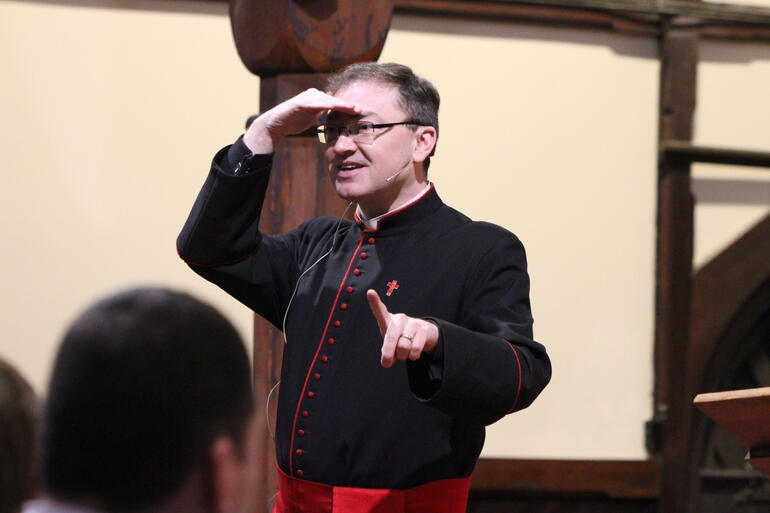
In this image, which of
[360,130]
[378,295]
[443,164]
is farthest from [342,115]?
[443,164]

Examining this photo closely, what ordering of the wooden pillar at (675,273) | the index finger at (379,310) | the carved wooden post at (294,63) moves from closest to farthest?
1. the index finger at (379,310)
2. the carved wooden post at (294,63)
3. the wooden pillar at (675,273)

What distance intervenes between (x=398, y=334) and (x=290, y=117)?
612mm

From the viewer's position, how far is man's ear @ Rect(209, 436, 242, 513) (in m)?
0.94

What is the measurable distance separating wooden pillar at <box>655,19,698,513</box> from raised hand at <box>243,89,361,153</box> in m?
2.61

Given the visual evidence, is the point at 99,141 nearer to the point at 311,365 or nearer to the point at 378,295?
the point at 311,365

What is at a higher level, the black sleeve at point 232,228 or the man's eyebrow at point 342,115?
the man's eyebrow at point 342,115

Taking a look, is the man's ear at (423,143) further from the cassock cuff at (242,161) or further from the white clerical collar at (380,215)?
the cassock cuff at (242,161)

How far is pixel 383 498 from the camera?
2.07 meters

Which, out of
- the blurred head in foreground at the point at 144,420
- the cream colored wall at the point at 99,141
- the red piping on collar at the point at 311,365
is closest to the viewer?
the blurred head in foreground at the point at 144,420

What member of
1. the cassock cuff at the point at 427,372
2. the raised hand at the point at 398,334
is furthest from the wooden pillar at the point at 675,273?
the raised hand at the point at 398,334

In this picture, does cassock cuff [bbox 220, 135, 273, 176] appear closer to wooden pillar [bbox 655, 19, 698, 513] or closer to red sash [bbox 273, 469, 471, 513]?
red sash [bbox 273, 469, 471, 513]

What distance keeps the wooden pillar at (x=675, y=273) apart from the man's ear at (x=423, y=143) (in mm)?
2446

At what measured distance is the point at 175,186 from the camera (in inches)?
161

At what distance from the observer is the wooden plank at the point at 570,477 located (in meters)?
4.29
